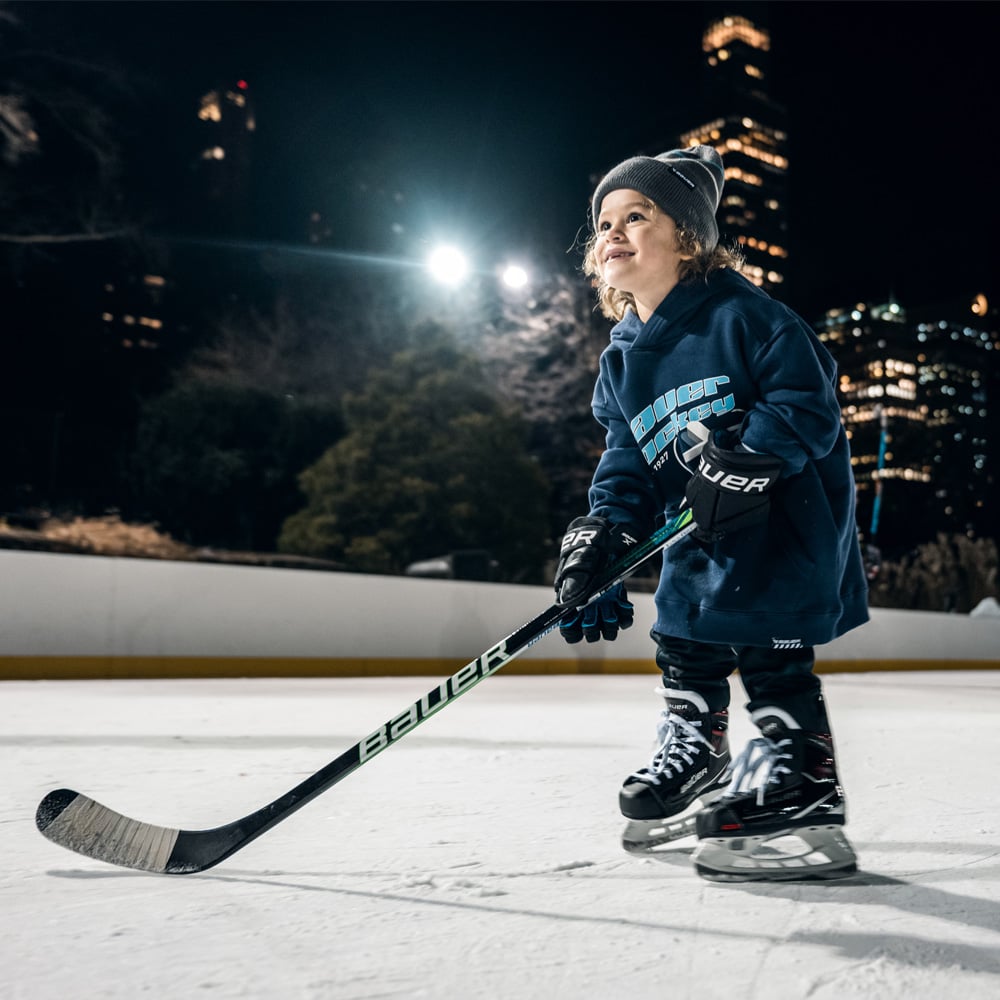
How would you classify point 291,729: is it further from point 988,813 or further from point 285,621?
point 285,621

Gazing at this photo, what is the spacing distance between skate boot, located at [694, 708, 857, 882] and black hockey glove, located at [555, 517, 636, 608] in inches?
12.5

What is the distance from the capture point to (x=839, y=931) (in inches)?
37.6

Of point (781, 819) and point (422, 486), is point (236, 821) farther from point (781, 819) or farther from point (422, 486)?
point (422, 486)

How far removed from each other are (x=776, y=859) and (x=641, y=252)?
879 millimetres

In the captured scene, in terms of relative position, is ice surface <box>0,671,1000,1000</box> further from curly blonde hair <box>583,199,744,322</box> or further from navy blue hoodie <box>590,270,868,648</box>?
curly blonde hair <box>583,199,744,322</box>

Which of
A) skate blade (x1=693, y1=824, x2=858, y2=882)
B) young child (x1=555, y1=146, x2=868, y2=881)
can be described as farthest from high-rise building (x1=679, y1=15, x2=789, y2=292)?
skate blade (x1=693, y1=824, x2=858, y2=882)

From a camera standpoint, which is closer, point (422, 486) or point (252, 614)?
point (252, 614)

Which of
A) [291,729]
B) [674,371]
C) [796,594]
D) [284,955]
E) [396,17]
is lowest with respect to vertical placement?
[291,729]

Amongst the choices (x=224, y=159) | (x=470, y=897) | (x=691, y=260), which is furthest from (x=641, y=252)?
(x=224, y=159)

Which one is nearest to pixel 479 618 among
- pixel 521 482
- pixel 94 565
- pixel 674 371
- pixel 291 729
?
pixel 94 565

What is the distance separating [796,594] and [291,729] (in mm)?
2065

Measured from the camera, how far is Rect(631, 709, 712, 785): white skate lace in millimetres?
1345

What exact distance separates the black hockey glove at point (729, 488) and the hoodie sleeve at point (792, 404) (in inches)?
1.3

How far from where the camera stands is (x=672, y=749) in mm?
1381
